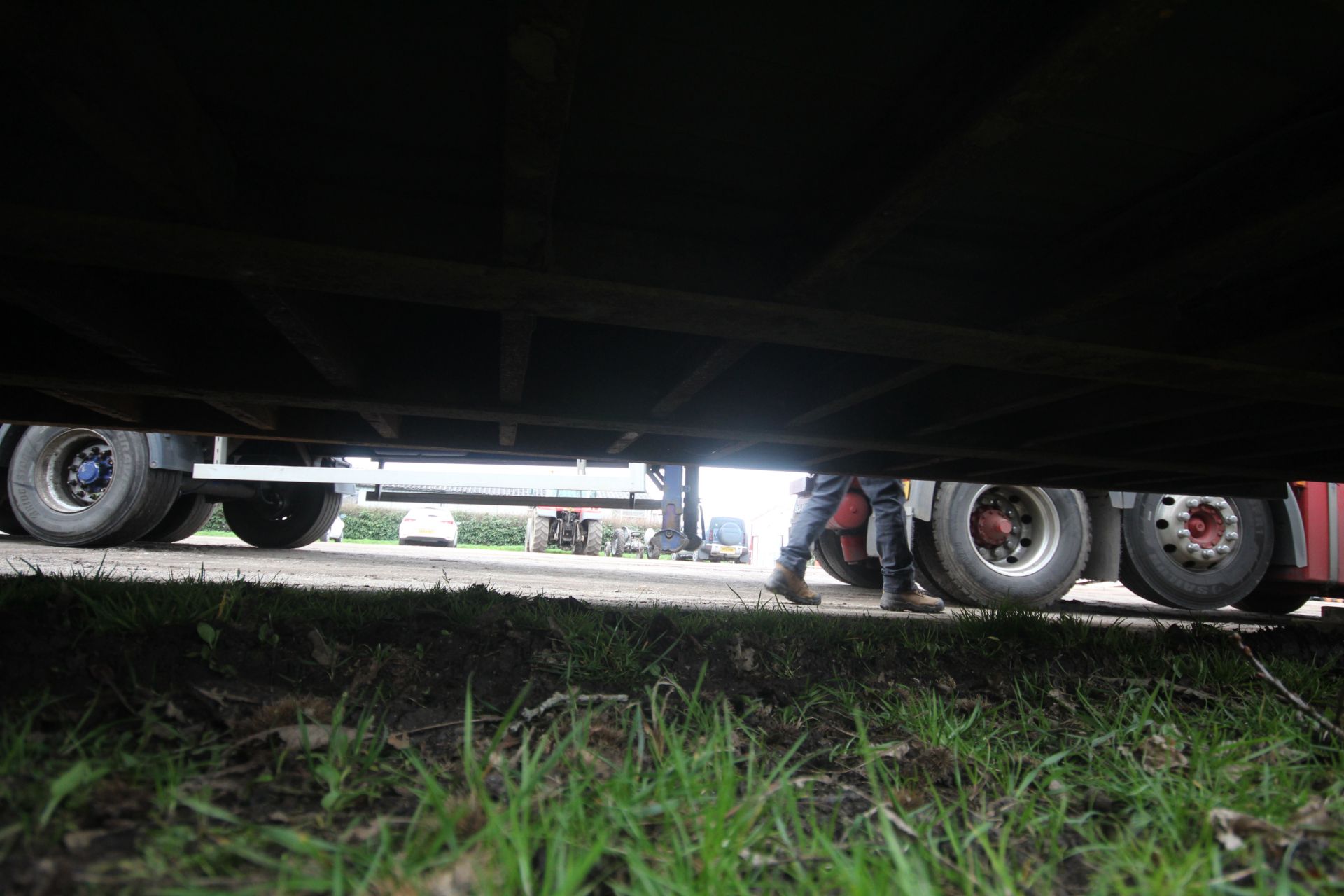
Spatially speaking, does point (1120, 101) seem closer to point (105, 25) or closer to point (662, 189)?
point (662, 189)

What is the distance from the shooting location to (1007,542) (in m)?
5.46

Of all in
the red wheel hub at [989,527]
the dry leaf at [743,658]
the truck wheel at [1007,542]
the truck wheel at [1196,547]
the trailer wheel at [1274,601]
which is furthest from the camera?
the trailer wheel at [1274,601]

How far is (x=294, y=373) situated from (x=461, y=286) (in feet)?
4.28

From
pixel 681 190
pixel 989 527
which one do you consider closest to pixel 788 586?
pixel 989 527

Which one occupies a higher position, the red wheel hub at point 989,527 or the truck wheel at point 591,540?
the red wheel hub at point 989,527

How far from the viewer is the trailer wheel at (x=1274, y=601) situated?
282 inches

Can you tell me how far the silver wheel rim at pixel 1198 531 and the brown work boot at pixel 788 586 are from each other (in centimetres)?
339

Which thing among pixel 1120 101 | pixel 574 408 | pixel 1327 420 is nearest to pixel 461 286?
pixel 574 408

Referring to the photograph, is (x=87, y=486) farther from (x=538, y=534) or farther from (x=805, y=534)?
(x=538, y=534)

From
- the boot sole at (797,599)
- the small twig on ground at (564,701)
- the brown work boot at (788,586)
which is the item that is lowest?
the boot sole at (797,599)

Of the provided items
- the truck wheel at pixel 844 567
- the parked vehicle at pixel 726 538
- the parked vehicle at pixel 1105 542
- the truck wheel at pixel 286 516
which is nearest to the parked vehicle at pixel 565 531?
the parked vehicle at pixel 726 538

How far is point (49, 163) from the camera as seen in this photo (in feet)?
5.19

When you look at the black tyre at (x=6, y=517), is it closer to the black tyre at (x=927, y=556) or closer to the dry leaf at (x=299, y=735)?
the dry leaf at (x=299, y=735)

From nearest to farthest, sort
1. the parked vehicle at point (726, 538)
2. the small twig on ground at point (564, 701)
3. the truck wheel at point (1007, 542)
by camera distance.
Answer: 1. the small twig on ground at point (564, 701)
2. the truck wheel at point (1007, 542)
3. the parked vehicle at point (726, 538)
